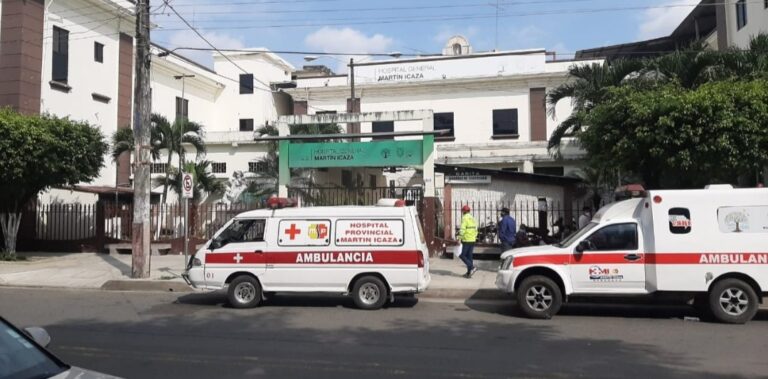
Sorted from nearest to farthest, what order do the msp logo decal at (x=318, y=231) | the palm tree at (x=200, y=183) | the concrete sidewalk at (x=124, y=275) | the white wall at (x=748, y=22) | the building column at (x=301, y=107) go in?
the msp logo decal at (x=318, y=231) → the concrete sidewalk at (x=124, y=275) → the white wall at (x=748, y=22) → the palm tree at (x=200, y=183) → the building column at (x=301, y=107)

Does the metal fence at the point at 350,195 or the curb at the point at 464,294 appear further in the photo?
the metal fence at the point at 350,195

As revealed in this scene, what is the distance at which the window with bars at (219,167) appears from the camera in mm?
31953

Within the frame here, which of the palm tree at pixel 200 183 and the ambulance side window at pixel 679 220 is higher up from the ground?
the palm tree at pixel 200 183

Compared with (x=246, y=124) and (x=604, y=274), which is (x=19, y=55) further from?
(x=604, y=274)

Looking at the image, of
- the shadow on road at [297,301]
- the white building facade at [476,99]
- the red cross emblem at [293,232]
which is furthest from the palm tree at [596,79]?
the white building facade at [476,99]

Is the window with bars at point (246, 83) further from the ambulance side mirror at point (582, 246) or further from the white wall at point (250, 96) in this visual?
the ambulance side mirror at point (582, 246)

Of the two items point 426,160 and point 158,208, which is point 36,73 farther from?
point 426,160

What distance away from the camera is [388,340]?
8.12m

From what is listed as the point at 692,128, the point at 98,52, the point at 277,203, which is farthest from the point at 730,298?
the point at 98,52

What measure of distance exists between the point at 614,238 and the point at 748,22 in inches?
794

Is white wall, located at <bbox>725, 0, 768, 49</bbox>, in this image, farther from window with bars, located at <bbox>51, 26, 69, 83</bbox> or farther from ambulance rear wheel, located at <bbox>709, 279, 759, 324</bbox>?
window with bars, located at <bbox>51, 26, 69, 83</bbox>

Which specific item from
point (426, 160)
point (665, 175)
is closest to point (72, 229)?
point (426, 160)

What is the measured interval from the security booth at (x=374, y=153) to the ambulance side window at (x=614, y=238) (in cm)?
828

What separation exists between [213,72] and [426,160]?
2785 centimetres
